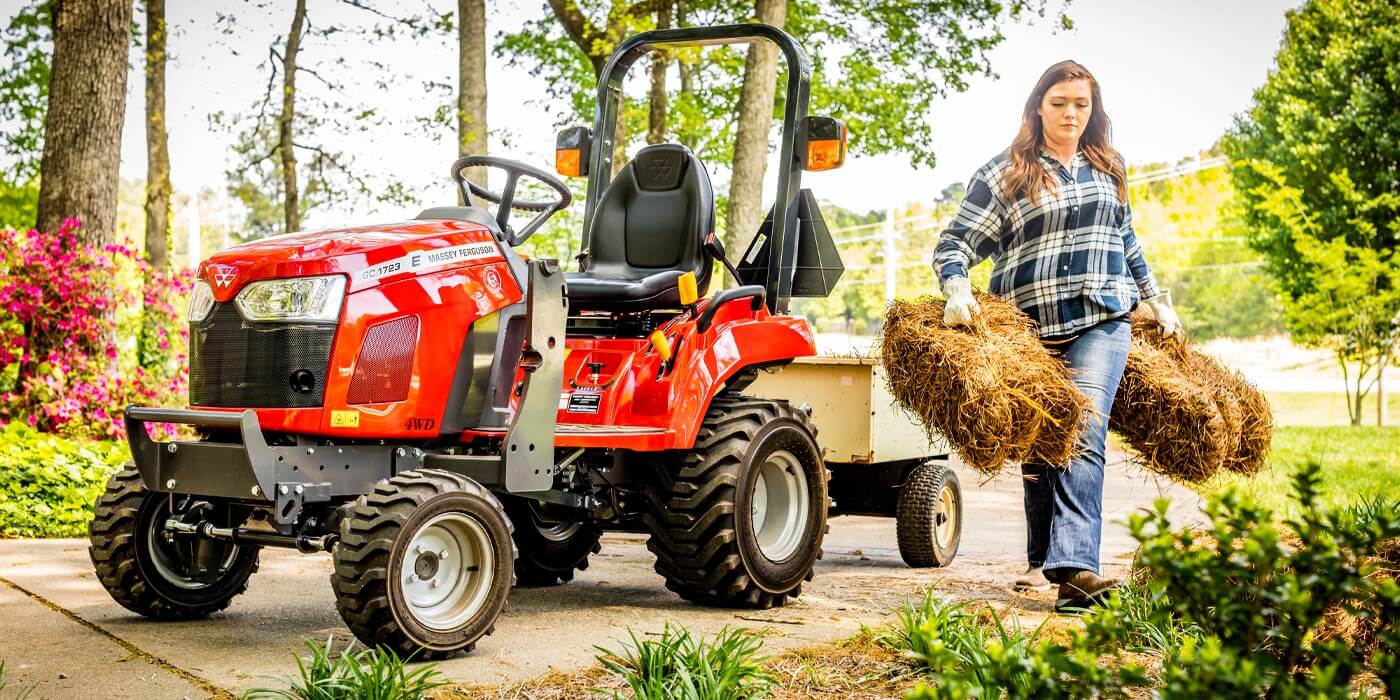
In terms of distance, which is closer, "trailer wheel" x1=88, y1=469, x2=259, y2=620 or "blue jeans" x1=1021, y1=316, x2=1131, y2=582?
"trailer wheel" x1=88, y1=469, x2=259, y2=620

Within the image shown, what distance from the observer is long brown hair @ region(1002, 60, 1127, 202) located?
5230mm

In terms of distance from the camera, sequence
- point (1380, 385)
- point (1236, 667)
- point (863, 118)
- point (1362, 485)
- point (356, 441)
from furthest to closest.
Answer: point (1380, 385), point (863, 118), point (1362, 485), point (356, 441), point (1236, 667)

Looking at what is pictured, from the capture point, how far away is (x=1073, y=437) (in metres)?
4.97

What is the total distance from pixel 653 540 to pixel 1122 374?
195 cm

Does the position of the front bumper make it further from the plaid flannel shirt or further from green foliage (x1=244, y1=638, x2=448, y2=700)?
the plaid flannel shirt

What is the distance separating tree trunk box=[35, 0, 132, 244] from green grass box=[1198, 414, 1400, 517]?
8.07 m

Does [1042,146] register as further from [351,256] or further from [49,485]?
[49,485]

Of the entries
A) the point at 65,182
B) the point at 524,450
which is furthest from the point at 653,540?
the point at 65,182

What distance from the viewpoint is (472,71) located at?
13.2 meters

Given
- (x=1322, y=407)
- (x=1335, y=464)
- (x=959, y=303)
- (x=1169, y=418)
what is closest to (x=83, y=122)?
(x=959, y=303)

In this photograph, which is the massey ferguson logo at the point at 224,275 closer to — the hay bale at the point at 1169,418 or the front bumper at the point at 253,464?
the front bumper at the point at 253,464

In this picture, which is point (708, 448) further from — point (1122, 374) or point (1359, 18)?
point (1359, 18)

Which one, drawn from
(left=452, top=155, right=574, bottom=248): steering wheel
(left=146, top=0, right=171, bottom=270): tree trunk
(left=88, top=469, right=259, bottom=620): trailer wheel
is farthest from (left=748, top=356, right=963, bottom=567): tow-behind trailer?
(left=146, top=0, right=171, bottom=270): tree trunk

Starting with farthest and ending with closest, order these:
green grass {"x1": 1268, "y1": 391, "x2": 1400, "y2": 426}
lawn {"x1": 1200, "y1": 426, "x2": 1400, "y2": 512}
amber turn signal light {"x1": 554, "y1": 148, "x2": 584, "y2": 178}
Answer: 1. green grass {"x1": 1268, "y1": 391, "x2": 1400, "y2": 426}
2. lawn {"x1": 1200, "y1": 426, "x2": 1400, "y2": 512}
3. amber turn signal light {"x1": 554, "y1": 148, "x2": 584, "y2": 178}
